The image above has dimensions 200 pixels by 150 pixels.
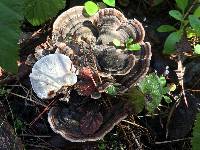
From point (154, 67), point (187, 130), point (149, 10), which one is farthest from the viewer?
point (149, 10)

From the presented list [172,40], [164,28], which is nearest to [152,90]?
[172,40]

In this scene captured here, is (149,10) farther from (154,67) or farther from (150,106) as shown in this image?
(150,106)

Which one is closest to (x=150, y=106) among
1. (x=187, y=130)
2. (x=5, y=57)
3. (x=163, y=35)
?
(x=187, y=130)

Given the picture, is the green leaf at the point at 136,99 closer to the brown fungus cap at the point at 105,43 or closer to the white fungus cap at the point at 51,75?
the brown fungus cap at the point at 105,43

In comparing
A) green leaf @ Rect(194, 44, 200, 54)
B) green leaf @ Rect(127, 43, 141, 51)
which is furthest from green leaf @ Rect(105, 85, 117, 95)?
green leaf @ Rect(194, 44, 200, 54)

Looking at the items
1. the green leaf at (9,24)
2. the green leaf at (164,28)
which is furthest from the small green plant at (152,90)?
the green leaf at (9,24)

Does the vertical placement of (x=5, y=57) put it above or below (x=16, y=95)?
above

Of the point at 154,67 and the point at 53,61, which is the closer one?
the point at 53,61

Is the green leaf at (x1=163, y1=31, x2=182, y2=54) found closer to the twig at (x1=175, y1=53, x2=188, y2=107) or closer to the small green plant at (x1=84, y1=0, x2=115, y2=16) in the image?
the twig at (x1=175, y1=53, x2=188, y2=107)
